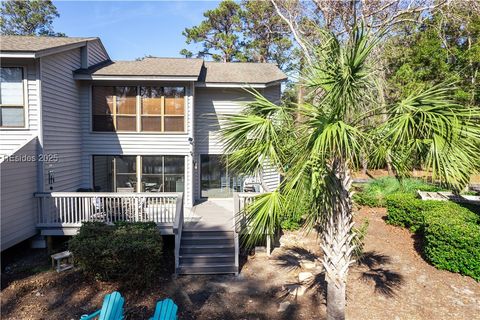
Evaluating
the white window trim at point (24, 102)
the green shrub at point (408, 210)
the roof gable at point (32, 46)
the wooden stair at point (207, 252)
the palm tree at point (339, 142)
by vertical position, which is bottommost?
the wooden stair at point (207, 252)

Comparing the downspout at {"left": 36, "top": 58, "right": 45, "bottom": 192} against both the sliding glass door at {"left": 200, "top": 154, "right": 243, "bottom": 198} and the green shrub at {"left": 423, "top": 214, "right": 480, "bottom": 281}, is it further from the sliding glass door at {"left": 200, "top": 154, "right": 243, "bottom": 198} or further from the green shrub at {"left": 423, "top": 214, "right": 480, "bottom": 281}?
the green shrub at {"left": 423, "top": 214, "right": 480, "bottom": 281}

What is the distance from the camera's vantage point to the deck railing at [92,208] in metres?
8.20

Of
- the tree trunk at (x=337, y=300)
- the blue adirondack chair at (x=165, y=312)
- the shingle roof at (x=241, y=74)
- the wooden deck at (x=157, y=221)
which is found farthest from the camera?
the shingle roof at (x=241, y=74)

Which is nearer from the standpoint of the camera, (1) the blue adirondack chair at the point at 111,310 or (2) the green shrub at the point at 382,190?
(1) the blue adirondack chair at the point at 111,310

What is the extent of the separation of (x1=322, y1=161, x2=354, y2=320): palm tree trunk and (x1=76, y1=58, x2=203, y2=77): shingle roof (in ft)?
26.5

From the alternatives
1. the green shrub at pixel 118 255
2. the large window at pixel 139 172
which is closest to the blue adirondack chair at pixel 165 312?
the green shrub at pixel 118 255

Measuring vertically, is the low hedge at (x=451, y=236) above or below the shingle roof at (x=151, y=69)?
below

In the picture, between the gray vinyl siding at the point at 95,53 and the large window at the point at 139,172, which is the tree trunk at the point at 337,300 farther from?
the gray vinyl siding at the point at 95,53

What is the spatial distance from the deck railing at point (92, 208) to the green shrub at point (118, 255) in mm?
1294

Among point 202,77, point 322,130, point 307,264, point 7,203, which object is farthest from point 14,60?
point 307,264

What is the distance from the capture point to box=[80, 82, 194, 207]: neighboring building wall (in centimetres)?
1146

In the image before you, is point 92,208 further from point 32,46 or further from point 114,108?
point 32,46

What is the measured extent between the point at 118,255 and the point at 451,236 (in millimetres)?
8071

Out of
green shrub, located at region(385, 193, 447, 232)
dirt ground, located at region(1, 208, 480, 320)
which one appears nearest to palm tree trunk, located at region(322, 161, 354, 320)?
dirt ground, located at region(1, 208, 480, 320)
